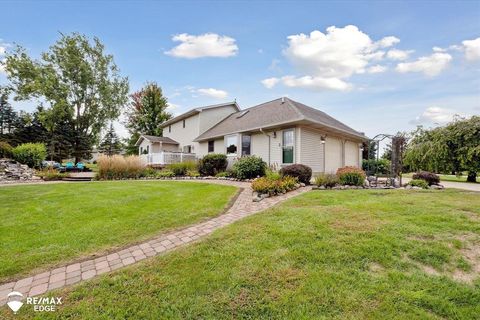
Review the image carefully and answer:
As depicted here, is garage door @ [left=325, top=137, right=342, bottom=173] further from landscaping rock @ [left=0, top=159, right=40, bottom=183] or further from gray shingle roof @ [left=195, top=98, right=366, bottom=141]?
landscaping rock @ [left=0, top=159, right=40, bottom=183]

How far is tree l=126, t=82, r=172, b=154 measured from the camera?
98.4 ft

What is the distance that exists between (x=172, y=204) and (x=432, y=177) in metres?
10.8

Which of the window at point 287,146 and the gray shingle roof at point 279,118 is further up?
the gray shingle roof at point 279,118

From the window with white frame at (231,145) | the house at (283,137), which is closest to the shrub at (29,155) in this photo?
the house at (283,137)

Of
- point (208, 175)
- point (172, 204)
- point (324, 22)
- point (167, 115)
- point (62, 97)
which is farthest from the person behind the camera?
point (167, 115)

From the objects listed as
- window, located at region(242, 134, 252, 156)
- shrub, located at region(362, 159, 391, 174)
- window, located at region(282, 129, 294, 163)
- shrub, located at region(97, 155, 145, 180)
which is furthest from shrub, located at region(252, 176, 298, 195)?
shrub, located at region(362, 159, 391, 174)

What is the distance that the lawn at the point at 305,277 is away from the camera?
2.06 metres

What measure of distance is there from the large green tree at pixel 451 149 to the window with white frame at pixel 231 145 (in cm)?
1279

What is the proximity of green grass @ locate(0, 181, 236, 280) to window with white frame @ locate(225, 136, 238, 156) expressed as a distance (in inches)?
296

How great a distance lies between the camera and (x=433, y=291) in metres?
2.34

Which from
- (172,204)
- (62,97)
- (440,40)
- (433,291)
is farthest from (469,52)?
(62,97)

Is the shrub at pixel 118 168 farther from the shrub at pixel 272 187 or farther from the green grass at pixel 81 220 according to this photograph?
the shrub at pixel 272 187

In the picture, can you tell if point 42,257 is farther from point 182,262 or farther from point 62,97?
point 62,97

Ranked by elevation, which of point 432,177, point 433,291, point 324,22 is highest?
point 324,22
